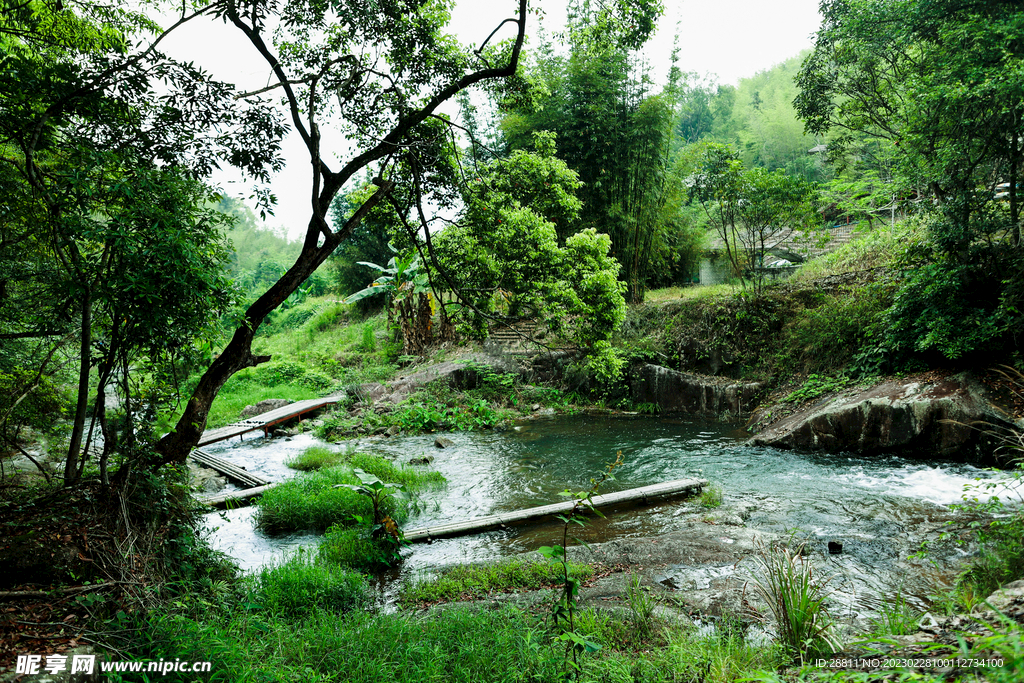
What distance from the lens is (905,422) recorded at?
326 inches

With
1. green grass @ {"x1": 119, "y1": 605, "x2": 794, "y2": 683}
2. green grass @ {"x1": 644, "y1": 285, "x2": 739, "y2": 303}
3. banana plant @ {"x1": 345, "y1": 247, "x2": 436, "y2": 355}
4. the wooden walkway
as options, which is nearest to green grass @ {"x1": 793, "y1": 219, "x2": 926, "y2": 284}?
green grass @ {"x1": 644, "y1": 285, "x2": 739, "y2": 303}

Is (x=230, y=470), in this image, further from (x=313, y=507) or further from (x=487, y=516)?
(x=487, y=516)

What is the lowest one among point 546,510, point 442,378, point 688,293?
point 546,510

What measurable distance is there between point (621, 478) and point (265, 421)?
8.85 m

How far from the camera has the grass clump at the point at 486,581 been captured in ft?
15.3

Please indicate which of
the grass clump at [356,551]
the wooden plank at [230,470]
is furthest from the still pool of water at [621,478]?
the wooden plank at [230,470]

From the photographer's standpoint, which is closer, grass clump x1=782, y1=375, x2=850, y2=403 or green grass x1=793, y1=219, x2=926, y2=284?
grass clump x1=782, y1=375, x2=850, y2=403

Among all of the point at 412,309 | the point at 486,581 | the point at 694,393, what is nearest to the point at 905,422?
the point at 694,393

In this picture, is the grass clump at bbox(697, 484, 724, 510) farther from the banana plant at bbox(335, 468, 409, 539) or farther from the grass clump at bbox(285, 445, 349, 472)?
the grass clump at bbox(285, 445, 349, 472)

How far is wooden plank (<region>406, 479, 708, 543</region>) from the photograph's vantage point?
6180 millimetres

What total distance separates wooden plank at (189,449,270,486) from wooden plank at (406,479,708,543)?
3.52 metres

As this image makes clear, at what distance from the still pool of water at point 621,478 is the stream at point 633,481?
0.07 ft

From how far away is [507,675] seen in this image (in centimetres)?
308

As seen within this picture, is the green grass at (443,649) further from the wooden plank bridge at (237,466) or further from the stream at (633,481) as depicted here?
the wooden plank bridge at (237,466)
